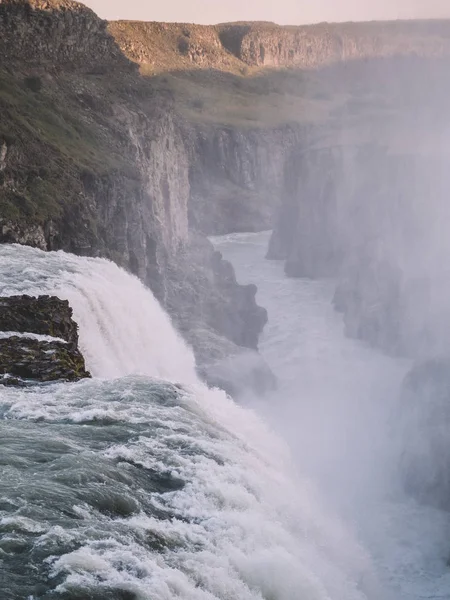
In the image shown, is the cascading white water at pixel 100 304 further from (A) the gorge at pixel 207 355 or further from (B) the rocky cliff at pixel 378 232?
(B) the rocky cliff at pixel 378 232

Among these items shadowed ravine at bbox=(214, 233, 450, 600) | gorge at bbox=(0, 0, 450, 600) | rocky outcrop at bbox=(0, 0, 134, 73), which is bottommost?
shadowed ravine at bbox=(214, 233, 450, 600)

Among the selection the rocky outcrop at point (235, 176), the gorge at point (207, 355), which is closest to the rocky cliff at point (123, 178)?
the gorge at point (207, 355)

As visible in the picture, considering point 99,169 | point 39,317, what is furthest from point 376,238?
point 39,317

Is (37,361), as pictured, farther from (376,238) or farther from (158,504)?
(376,238)

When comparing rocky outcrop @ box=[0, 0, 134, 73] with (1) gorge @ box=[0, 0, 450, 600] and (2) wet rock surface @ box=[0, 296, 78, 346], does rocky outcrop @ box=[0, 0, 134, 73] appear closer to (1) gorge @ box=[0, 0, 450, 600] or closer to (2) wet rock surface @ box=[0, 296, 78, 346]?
(1) gorge @ box=[0, 0, 450, 600]

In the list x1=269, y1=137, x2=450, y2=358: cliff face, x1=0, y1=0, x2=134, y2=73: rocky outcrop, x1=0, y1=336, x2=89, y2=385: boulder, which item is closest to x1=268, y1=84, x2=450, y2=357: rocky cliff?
x1=269, y1=137, x2=450, y2=358: cliff face

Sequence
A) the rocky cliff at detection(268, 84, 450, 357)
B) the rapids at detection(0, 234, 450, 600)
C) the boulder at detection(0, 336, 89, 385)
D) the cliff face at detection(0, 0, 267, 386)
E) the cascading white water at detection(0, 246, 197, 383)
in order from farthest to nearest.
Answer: the rocky cliff at detection(268, 84, 450, 357) → the cliff face at detection(0, 0, 267, 386) → the cascading white water at detection(0, 246, 197, 383) → the boulder at detection(0, 336, 89, 385) → the rapids at detection(0, 234, 450, 600)

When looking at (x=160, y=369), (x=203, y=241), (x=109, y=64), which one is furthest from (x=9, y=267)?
(x=203, y=241)
